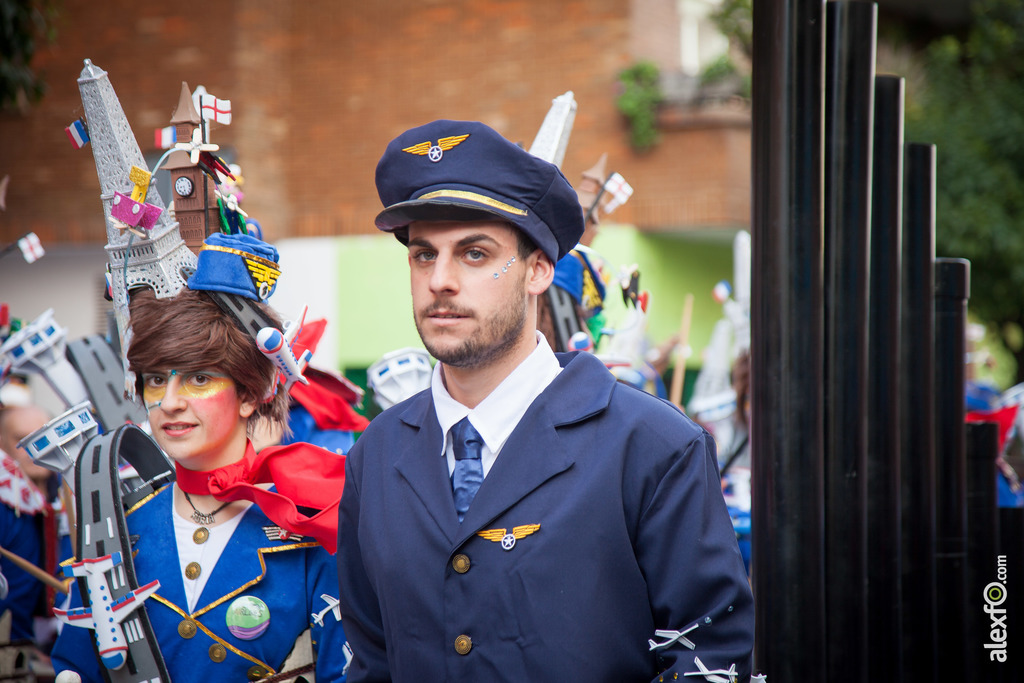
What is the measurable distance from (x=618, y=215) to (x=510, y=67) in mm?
1909

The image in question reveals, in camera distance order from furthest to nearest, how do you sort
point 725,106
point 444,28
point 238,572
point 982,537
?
point 444,28 → point 725,106 → point 982,537 → point 238,572

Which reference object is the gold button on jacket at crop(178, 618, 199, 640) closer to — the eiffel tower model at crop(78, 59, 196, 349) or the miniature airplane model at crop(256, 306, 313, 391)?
the miniature airplane model at crop(256, 306, 313, 391)

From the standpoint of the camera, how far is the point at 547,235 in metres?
2.21

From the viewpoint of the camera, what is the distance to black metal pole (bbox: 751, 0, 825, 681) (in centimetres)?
297

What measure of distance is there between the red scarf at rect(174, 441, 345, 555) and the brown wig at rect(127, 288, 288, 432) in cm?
19

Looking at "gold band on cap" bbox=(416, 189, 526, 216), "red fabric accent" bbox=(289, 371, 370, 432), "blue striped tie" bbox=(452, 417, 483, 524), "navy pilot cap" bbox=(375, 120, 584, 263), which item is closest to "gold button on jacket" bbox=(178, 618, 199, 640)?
"blue striped tie" bbox=(452, 417, 483, 524)

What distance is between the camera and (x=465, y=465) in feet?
7.09

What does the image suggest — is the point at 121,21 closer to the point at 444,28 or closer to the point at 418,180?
the point at 444,28

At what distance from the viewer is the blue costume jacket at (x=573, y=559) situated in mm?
1974

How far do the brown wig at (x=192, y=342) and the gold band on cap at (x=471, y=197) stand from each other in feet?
2.90

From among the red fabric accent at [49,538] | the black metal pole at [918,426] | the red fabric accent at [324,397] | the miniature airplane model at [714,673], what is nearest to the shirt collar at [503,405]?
the miniature airplane model at [714,673]

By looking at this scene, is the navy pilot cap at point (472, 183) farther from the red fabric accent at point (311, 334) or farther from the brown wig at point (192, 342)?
the red fabric accent at point (311, 334)

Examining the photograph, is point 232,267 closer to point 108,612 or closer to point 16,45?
point 108,612

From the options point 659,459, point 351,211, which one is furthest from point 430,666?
point 351,211
